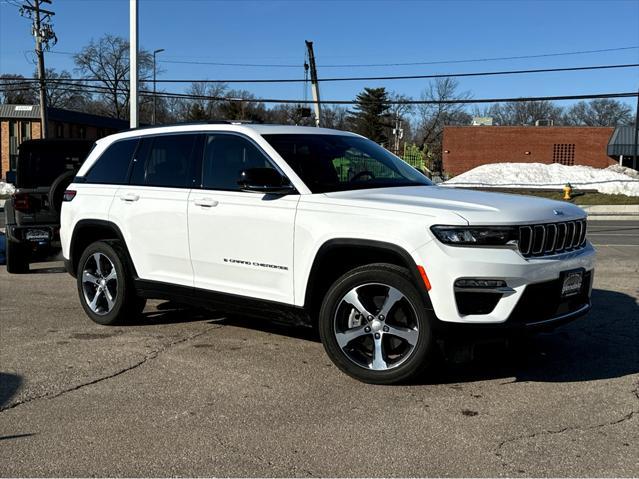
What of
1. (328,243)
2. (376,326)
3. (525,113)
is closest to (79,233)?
(328,243)

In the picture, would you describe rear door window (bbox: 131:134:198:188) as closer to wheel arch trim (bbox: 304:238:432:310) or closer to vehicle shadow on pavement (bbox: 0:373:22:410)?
wheel arch trim (bbox: 304:238:432:310)

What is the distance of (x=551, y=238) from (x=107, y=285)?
4296mm

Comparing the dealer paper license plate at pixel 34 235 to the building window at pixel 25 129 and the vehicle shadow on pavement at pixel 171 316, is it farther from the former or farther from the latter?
the building window at pixel 25 129

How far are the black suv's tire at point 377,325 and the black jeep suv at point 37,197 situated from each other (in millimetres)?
5803

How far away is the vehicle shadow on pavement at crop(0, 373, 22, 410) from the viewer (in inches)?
182

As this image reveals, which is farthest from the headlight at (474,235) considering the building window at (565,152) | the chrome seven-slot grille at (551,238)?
the building window at (565,152)

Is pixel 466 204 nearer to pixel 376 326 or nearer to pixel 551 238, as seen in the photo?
pixel 551 238

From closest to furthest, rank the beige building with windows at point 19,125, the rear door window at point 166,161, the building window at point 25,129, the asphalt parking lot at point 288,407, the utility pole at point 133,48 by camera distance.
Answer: the asphalt parking lot at point 288,407
the rear door window at point 166,161
the utility pole at point 133,48
the beige building with windows at point 19,125
the building window at point 25,129

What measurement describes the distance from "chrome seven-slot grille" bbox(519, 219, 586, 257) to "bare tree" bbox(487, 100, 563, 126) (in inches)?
3752

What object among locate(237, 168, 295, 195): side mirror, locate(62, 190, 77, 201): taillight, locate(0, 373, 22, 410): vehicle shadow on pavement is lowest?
locate(0, 373, 22, 410): vehicle shadow on pavement

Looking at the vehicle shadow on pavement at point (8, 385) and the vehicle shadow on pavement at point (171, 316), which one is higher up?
the vehicle shadow on pavement at point (171, 316)

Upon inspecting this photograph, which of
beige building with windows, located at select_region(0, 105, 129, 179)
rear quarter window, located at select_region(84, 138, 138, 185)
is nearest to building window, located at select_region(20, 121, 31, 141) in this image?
beige building with windows, located at select_region(0, 105, 129, 179)

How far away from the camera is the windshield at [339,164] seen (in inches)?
215

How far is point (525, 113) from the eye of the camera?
100 metres
